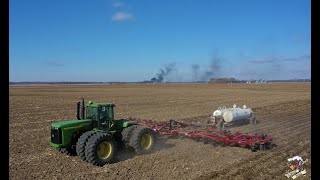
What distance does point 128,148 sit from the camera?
11.0 m

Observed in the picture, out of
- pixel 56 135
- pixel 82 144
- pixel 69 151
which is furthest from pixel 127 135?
pixel 56 135

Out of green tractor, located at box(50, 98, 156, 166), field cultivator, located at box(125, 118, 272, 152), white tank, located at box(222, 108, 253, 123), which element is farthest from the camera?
white tank, located at box(222, 108, 253, 123)

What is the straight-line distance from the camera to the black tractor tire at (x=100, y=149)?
9430 millimetres

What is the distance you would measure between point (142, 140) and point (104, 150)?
1.67 m

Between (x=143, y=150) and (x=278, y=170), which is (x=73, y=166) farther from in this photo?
(x=278, y=170)

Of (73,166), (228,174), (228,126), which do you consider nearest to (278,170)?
Answer: (228,174)

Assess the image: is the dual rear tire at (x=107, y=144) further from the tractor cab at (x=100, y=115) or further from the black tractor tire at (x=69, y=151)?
the black tractor tire at (x=69, y=151)

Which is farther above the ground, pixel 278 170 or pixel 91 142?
pixel 91 142

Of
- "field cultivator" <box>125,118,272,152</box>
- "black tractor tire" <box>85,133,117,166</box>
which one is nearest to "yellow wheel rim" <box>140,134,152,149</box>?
"black tractor tire" <box>85,133,117,166</box>

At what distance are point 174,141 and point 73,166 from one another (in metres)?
4.96

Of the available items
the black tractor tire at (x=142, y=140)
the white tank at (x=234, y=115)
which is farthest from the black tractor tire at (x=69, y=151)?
the white tank at (x=234, y=115)

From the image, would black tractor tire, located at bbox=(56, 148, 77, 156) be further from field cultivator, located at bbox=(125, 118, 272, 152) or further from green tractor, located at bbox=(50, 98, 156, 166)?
field cultivator, located at bbox=(125, 118, 272, 152)

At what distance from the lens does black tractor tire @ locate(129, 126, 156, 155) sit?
1073 centimetres
